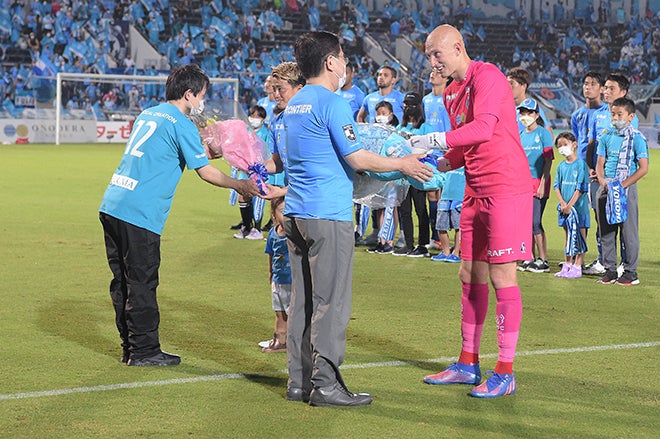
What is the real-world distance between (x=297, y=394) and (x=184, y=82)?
84.1 inches

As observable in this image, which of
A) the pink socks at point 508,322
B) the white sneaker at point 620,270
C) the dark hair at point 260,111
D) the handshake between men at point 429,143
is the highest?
the handshake between men at point 429,143

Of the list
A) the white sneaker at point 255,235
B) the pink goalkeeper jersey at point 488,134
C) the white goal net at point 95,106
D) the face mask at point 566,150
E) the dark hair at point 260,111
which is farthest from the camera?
the white goal net at point 95,106

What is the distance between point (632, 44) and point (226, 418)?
150 ft

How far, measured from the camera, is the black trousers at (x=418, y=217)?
12148 millimetres

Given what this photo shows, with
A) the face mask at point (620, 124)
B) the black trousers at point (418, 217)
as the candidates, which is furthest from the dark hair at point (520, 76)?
the black trousers at point (418, 217)

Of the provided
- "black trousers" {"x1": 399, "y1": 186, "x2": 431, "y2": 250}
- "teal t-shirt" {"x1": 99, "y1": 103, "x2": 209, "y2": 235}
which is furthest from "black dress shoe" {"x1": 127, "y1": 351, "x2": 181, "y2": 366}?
"black trousers" {"x1": 399, "y1": 186, "x2": 431, "y2": 250}

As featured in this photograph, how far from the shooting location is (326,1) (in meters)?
46.9

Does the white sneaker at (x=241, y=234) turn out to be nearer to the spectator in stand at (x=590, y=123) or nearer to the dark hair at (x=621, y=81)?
the spectator in stand at (x=590, y=123)

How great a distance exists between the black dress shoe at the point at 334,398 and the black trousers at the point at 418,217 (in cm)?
662

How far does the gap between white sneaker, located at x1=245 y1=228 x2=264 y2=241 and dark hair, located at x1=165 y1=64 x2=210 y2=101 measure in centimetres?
666

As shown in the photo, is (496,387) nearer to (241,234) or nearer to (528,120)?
(528,120)

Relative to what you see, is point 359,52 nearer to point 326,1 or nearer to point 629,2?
point 326,1

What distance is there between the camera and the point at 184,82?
6.52m

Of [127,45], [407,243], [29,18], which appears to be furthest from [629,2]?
[407,243]
